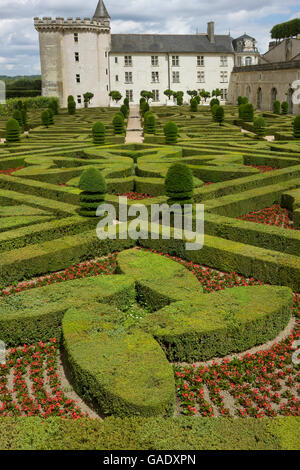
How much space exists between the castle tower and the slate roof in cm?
253

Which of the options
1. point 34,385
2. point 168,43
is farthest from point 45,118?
point 168,43

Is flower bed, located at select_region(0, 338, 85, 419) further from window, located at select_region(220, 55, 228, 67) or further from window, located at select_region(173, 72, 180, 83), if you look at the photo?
window, located at select_region(220, 55, 228, 67)

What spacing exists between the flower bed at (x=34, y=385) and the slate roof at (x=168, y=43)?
6059 cm

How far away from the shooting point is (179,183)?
12008 millimetres

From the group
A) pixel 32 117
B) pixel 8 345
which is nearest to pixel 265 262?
pixel 8 345

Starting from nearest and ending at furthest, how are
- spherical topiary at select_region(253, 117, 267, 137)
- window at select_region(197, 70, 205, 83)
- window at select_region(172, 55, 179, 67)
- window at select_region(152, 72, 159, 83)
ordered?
1. spherical topiary at select_region(253, 117, 267, 137)
2. window at select_region(152, 72, 159, 83)
3. window at select_region(172, 55, 179, 67)
4. window at select_region(197, 70, 205, 83)

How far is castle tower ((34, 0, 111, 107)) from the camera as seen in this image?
2234 inches

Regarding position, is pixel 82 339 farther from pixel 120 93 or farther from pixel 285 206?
pixel 120 93

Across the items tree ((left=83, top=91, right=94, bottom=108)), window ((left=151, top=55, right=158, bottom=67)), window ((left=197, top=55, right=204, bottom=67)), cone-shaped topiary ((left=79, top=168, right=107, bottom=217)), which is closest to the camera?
cone-shaped topiary ((left=79, top=168, right=107, bottom=217))

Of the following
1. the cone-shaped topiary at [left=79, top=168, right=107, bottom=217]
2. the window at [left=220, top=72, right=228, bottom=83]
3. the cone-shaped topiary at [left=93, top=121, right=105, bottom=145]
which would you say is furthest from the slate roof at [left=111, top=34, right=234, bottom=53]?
the cone-shaped topiary at [left=79, top=168, right=107, bottom=217]

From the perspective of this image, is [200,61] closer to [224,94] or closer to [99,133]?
[224,94]

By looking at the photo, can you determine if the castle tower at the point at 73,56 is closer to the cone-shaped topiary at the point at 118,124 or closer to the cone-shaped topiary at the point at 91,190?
the cone-shaped topiary at the point at 118,124

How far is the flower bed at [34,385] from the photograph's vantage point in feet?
19.2

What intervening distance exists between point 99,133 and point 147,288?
1788 centimetres
